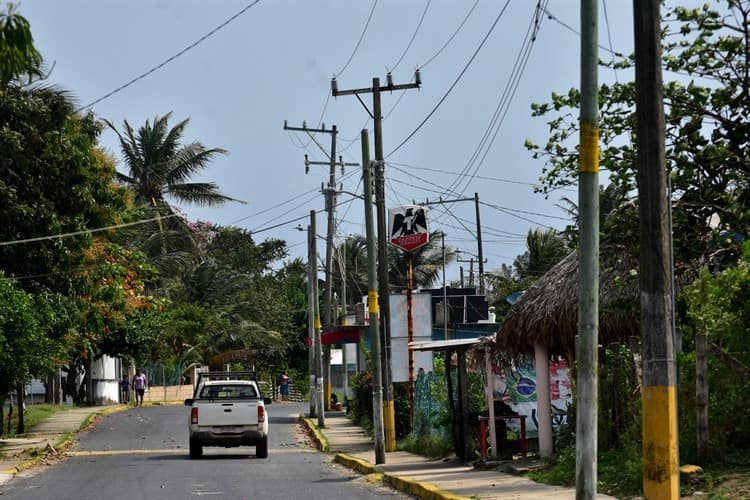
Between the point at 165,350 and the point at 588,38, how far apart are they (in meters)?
52.7

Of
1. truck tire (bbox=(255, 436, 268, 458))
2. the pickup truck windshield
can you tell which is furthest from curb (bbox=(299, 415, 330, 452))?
the pickup truck windshield

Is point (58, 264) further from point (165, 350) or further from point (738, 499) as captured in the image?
point (165, 350)

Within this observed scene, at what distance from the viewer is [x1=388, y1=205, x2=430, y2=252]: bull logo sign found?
28.8 meters

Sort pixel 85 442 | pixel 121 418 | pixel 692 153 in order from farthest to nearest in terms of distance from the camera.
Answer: pixel 121 418
pixel 85 442
pixel 692 153

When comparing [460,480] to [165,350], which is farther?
[165,350]

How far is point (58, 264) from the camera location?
31688 mm

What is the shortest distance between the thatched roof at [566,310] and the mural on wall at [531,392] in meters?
0.67

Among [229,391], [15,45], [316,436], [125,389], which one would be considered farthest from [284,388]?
[15,45]

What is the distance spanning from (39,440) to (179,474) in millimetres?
11703

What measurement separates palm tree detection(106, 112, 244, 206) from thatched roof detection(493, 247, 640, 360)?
3891cm

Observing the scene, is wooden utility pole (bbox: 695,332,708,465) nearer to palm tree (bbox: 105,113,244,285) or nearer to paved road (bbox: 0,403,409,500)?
paved road (bbox: 0,403,409,500)

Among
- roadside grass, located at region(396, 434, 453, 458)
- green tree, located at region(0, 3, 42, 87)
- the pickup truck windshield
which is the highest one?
green tree, located at region(0, 3, 42, 87)

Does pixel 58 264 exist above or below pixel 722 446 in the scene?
above

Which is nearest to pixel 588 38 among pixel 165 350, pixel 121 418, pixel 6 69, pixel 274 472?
pixel 6 69
